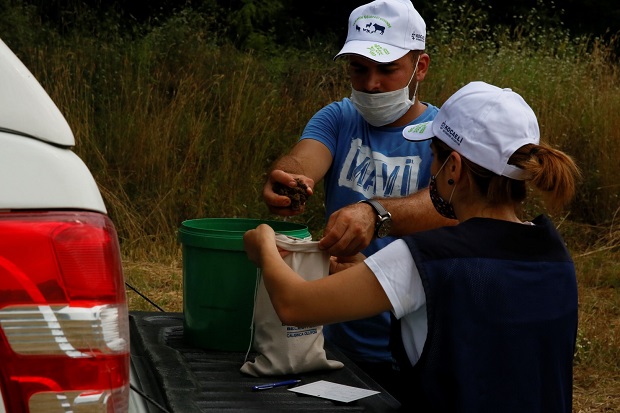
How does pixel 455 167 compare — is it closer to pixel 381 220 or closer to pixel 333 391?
pixel 381 220

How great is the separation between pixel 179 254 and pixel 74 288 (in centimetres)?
559

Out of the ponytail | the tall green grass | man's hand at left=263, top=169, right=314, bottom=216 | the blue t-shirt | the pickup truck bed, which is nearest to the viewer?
the pickup truck bed

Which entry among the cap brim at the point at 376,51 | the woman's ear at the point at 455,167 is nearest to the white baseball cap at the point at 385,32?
the cap brim at the point at 376,51

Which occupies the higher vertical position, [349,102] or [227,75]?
[349,102]

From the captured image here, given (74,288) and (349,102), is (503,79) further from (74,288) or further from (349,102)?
(74,288)

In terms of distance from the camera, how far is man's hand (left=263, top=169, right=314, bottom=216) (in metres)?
2.81

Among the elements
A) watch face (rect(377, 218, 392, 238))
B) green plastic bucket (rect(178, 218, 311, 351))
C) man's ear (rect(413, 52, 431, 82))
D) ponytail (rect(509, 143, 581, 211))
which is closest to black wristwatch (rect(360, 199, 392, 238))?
watch face (rect(377, 218, 392, 238))

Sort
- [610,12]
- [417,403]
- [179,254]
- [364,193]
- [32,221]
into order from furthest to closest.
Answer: [610,12] → [179,254] → [364,193] → [417,403] → [32,221]

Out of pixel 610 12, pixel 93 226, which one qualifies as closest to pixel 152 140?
pixel 93 226

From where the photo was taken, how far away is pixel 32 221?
133 cm

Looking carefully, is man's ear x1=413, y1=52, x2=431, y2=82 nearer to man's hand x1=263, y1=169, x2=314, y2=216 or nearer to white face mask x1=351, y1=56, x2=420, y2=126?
white face mask x1=351, y1=56, x2=420, y2=126

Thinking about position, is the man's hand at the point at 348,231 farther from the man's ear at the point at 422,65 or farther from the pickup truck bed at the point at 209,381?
the man's ear at the point at 422,65

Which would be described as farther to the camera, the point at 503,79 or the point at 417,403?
the point at 503,79

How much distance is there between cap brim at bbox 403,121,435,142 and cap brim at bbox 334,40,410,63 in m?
0.61
